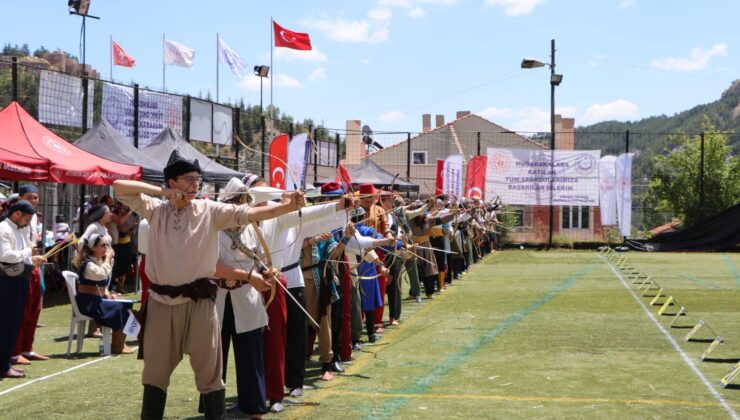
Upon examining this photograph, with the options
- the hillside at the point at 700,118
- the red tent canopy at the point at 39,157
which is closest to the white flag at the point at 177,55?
the red tent canopy at the point at 39,157

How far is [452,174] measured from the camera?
26.3 meters

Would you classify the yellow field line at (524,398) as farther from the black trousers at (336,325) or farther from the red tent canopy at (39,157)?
the red tent canopy at (39,157)

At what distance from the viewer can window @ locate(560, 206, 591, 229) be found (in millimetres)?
33531

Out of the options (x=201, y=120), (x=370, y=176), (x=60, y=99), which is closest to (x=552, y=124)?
(x=370, y=176)

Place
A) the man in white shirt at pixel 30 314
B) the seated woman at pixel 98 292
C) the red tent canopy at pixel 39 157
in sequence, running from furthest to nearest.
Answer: the red tent canopy at pixel 39 157
the seated woman at pixel 98 292
the man in white shirt at pixel 30 314

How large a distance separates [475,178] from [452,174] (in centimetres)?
124

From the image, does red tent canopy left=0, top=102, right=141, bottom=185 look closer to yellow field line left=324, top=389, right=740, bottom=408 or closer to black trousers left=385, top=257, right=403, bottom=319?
black trousers left=385, top=257, right=403, bottom=319

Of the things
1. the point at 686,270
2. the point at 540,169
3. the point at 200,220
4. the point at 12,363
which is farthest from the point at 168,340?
the point at 540,169

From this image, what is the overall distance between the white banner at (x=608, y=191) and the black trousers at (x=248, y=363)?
25.8 metres

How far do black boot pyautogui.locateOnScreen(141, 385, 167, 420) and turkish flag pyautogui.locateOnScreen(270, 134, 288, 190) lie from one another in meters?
5.68

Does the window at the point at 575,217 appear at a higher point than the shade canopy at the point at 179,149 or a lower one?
lower

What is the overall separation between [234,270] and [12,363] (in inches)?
171

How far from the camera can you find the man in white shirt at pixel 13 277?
856 centimetres

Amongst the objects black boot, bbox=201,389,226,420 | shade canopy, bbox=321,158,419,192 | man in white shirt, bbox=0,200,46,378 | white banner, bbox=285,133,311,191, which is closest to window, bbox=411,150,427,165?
shade canopy, bbox=321,158,419,192
